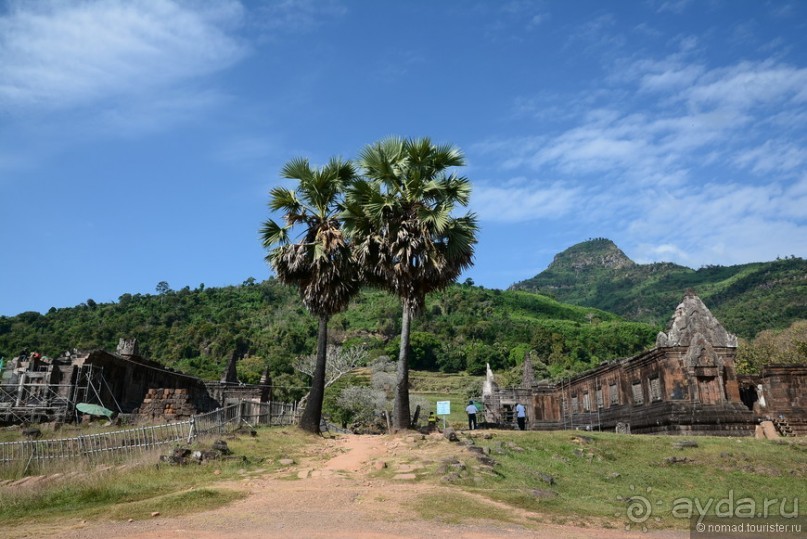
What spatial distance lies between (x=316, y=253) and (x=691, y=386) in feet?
60.4

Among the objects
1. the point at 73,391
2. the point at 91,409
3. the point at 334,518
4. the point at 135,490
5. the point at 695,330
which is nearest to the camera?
the point at 334,518

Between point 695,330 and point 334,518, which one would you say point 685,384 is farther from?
point 334,518

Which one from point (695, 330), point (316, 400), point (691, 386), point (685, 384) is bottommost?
point (316, 400)

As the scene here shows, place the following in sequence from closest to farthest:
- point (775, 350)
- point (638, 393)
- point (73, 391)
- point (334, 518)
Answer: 1. point (334, 518)
2. point (73, 391)
3. point (638, 393)
4. point (775, 350)

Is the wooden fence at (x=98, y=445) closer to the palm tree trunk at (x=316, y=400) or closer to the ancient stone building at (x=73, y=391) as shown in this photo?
the palm tree trunk at (x=316, y=400)

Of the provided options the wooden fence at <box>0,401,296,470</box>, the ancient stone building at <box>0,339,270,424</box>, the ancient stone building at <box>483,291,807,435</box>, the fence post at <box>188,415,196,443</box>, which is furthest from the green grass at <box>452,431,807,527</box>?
the ancient stone building at <box>0,339,270,424</box>

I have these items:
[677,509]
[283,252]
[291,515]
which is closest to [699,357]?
[677,509]

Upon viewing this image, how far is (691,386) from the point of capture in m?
28.1

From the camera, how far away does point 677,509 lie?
503 inches

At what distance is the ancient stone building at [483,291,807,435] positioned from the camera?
88.0 feet

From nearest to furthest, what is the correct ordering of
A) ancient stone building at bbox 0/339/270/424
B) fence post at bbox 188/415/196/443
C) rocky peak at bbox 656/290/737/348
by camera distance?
fence post at bbox 188/415/196/443, ancient stone building at bbox 0/339/270/424, rocky peak at bbox 656/290/737/348

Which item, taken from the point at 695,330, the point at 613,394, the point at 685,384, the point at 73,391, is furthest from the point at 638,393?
the point at 73,391

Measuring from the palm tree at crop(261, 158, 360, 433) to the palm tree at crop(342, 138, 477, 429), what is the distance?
808 millimetres

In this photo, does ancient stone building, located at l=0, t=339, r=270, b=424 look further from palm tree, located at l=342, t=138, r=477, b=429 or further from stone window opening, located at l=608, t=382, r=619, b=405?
stone window opening, located at l=608, t=382, r=619, b=405
